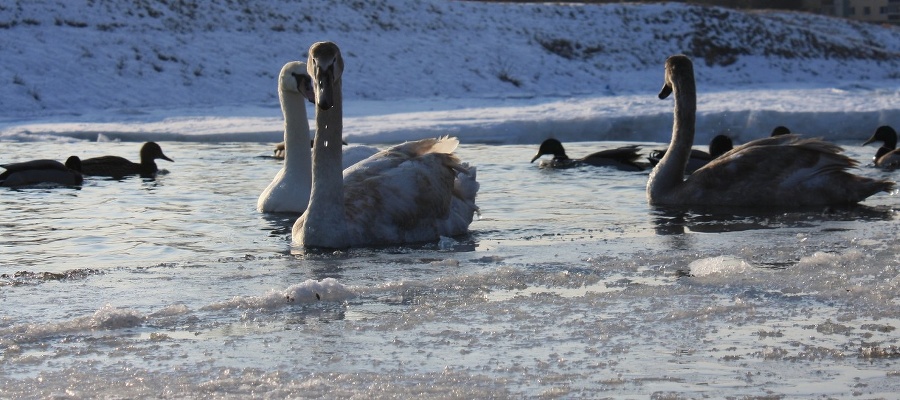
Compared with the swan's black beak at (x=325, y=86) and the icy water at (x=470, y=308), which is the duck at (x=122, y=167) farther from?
the swan's black beak at (x=325, y=86)

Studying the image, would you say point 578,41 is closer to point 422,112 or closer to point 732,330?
point 422,112

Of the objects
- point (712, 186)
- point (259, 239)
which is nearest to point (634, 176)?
point (712, 186)

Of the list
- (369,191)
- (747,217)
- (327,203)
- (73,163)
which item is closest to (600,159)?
(747,217)

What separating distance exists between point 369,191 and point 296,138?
6.80ft

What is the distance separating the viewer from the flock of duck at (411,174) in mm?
7496

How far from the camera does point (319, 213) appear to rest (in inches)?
293

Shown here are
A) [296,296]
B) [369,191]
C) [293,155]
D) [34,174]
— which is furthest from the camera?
[34,174]

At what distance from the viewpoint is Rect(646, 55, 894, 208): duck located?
9.64 metres

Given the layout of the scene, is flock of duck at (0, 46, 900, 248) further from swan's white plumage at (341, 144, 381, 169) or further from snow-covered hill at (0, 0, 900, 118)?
snow-covered hill at (0, 0, 900, 118)

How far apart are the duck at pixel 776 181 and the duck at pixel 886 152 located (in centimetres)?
268

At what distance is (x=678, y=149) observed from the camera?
33.6ft

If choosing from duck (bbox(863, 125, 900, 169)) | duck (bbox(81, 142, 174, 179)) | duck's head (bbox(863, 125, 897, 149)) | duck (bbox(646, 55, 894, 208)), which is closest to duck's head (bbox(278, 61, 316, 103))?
duck (bbox(646, 55, 894, 208))

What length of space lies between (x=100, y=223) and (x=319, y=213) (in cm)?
238

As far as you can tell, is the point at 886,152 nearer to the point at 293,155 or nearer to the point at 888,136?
the point at 888,136
